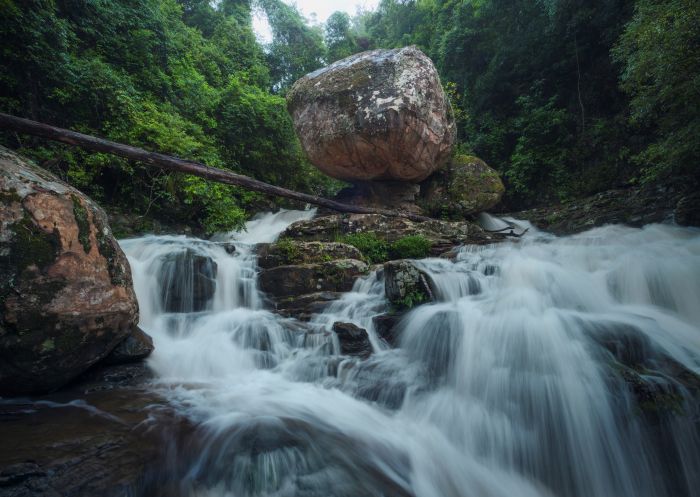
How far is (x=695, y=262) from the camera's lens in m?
4.25

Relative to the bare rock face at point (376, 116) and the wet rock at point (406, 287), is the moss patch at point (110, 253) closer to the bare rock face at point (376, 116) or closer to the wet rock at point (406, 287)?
the wet rock at point (406, 287)

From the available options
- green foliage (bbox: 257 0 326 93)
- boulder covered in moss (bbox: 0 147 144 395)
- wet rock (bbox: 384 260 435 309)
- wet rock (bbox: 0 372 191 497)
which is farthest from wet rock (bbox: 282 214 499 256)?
green foliage (bbox: 257 0 326 93)

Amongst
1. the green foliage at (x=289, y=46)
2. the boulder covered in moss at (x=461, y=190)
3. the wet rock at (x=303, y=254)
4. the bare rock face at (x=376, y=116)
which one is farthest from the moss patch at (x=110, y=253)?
the green foliage at (x=289, y=46)

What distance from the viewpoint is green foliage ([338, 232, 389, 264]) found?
24.7 ft

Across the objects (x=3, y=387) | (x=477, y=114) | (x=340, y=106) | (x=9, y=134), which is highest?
(x=477, y=114)

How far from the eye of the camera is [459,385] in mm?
3537

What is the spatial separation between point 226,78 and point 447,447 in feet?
53.0

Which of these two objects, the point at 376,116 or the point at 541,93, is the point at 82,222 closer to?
the point at 376,116

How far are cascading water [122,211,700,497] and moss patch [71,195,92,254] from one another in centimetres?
148

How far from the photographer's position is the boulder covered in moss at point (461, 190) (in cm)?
976

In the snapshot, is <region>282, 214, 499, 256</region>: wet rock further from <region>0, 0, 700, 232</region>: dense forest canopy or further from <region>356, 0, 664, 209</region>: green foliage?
<region>356, 0, 664, 209</region>: green foliage

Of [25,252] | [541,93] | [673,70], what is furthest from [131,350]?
[541,93]

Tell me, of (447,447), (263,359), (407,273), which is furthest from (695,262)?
(263,359)

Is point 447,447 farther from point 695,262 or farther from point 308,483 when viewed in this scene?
point 695,262
